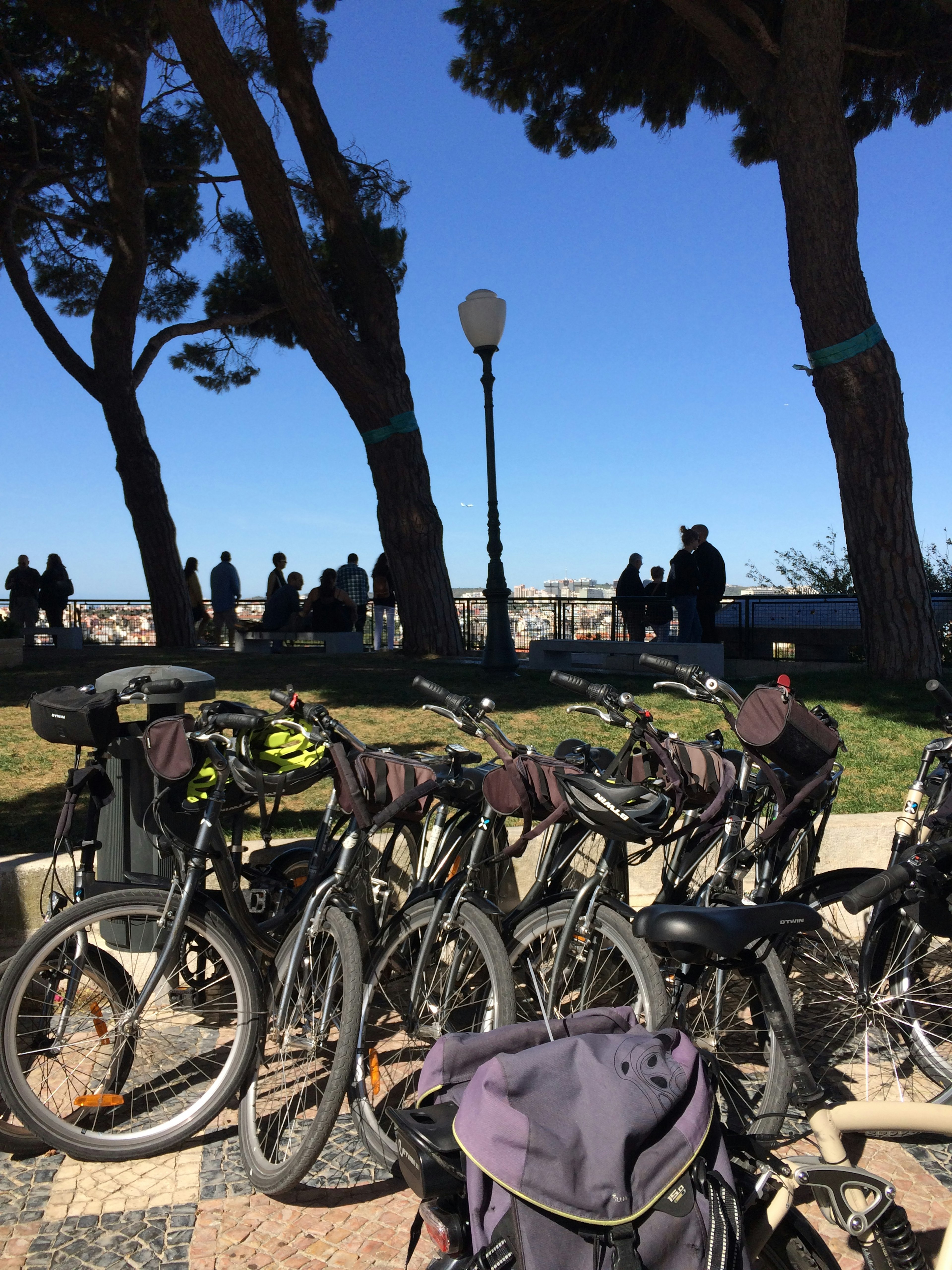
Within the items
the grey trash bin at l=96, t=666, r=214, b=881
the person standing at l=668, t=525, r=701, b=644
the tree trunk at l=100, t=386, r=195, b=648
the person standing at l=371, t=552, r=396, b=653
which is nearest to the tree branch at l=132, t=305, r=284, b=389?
the tree trunk at l=100, t=386, r=195, b=648

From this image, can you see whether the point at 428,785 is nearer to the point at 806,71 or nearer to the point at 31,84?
the point at 806,71

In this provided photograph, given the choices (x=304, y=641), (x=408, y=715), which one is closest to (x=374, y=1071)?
(x=408, y=715)

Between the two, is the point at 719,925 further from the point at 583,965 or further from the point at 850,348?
the point at 850,348

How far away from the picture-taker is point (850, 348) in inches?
381

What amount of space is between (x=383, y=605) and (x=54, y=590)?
739cm

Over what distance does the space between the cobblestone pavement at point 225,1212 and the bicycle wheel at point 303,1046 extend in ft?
0.42

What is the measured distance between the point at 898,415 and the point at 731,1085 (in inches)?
329

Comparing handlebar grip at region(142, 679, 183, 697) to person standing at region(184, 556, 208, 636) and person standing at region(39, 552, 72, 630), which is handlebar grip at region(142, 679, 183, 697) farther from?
person standing at region(39, 552, 72, 630)

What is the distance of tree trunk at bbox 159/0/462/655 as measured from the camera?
1142cm

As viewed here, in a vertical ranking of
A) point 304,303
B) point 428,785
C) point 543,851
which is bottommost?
point 543,851

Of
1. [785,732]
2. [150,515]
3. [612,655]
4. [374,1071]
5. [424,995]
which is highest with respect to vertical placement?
[150,515]

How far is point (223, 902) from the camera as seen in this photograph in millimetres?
3229

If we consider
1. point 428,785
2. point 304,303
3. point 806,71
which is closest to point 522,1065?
point 428,785

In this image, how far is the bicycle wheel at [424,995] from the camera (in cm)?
308
